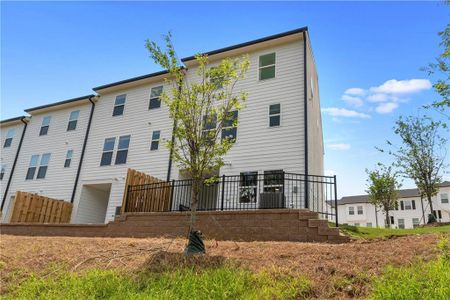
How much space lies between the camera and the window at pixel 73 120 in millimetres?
19953

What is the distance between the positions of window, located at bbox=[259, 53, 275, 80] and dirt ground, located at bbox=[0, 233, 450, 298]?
369 inches

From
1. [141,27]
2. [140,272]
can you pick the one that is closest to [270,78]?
[141,27]

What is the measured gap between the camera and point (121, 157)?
56.1ft

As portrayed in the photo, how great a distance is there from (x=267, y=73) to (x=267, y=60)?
0.73 m

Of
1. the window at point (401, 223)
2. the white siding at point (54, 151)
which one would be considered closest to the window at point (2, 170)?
the white siding at point (54, 151)

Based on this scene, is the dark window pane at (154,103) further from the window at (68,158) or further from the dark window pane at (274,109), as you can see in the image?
the dark window pane at (274,109)

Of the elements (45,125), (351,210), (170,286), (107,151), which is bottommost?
(170,286)

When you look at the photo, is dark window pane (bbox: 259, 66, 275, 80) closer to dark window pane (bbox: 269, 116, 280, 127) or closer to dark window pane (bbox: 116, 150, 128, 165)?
dark window pane (bbox: 269, 116, 280, 127)

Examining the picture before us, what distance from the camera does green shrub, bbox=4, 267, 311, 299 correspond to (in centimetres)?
448

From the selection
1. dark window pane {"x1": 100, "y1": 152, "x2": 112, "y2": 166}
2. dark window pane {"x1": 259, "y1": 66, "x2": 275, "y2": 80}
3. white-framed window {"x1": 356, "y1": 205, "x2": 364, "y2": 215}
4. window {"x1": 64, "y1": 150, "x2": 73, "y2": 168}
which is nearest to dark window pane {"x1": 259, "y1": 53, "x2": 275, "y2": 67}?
dark window pane {"x1": 259, "y1": 66, "x2": 275, "y2": 80}

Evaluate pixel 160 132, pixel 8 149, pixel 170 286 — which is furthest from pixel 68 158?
pixel 170 286

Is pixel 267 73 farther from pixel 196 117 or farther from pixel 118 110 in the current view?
pixel 118 110

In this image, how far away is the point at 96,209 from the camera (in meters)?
18.3

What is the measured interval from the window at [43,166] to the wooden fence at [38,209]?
3894 mm
